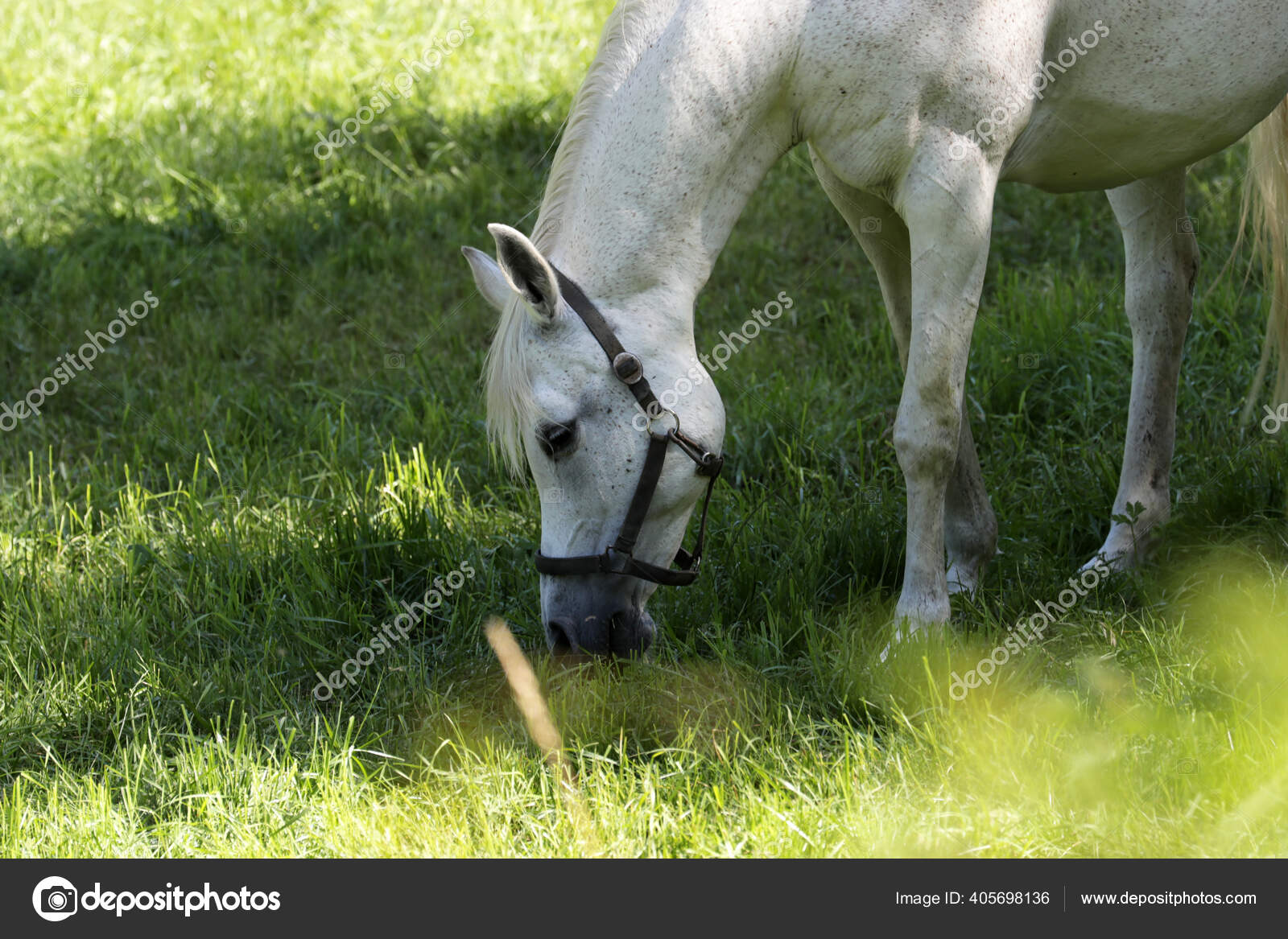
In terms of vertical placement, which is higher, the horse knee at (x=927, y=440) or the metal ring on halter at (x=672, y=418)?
the metal ring on halter at (x=672, y=418)

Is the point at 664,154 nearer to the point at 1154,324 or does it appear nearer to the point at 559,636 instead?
the point at 559,636

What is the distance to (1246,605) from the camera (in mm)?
3410

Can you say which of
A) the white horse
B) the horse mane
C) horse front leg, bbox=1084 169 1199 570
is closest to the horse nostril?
the white horse

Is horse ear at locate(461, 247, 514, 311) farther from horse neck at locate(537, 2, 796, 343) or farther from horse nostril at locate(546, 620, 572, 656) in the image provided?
horse nostril at locate(546, 620, 572, 656)

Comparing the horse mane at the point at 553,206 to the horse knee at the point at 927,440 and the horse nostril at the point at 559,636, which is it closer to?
the horse nostril at the point at 559,636

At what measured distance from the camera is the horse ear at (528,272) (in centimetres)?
281

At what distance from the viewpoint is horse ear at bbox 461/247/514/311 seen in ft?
10.5

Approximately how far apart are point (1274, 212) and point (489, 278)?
257 cm

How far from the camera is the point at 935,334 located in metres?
3.24

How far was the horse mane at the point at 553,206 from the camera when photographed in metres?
3.04
